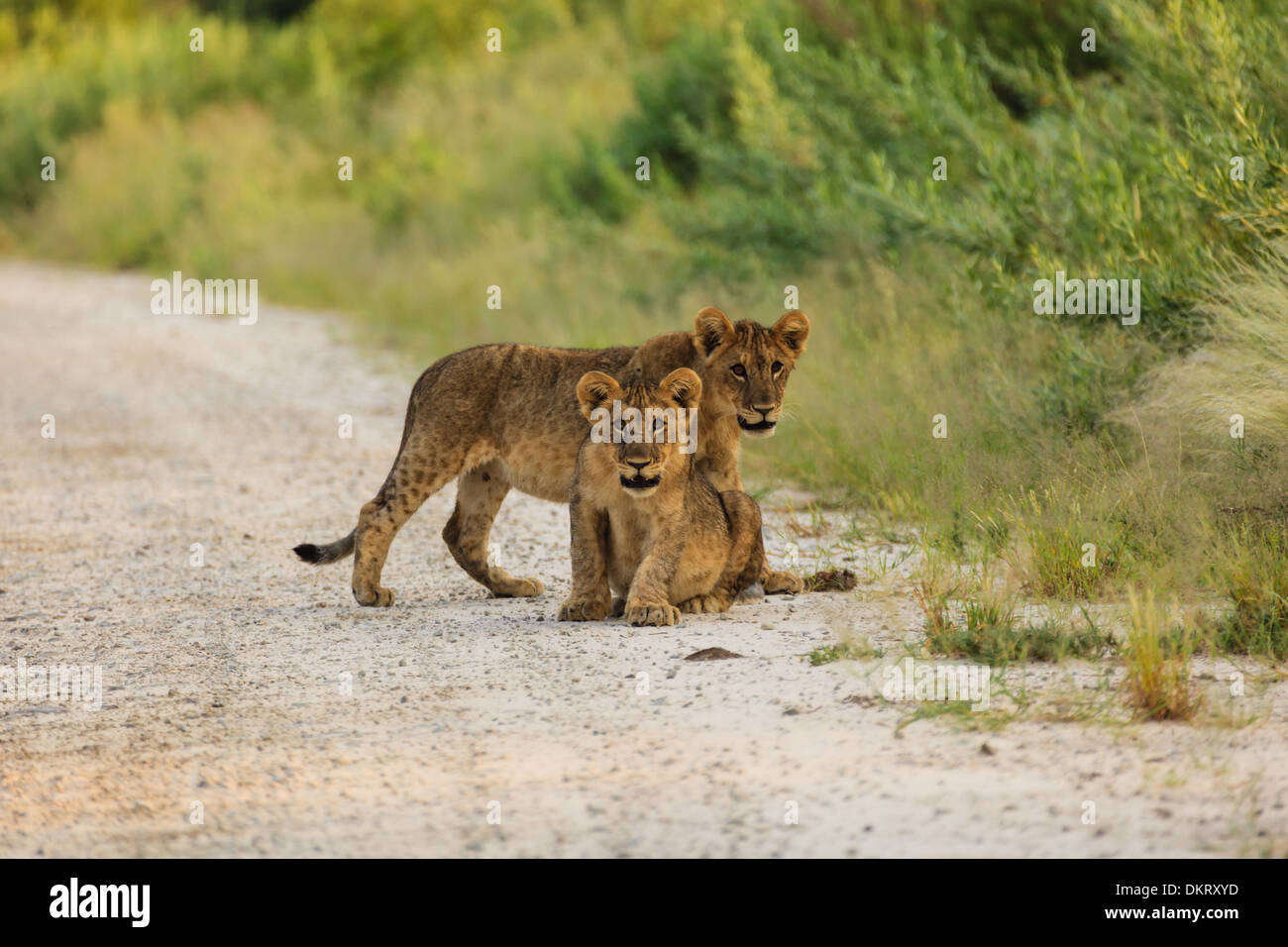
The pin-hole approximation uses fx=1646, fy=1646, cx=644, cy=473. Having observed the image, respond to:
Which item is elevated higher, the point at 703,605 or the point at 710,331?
the point at 710,331

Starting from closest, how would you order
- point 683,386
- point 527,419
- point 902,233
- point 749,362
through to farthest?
point 683,386
point 749,362
point 527,419
point 902,233

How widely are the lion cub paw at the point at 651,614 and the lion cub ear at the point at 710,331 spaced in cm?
117

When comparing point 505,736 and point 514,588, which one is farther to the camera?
point 514,588

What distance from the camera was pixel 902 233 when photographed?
1077 cm

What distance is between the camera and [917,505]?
7.55 metres

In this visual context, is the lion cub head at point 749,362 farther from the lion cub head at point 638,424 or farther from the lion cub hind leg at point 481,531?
the lion cub hind leg at point 481,531

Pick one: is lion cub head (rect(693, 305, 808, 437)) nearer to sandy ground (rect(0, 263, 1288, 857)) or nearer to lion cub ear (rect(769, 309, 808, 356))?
lion cub ear (rect(769, 309, 808, 356))

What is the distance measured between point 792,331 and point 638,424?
1.01 m

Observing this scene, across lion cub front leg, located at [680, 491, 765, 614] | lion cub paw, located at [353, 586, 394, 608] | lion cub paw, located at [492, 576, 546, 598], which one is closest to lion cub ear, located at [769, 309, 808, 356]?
lion cub front leg, located at [680, 491, 765, 614]

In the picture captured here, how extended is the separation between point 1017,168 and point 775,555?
3.60 meters

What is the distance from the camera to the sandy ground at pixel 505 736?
13.2 ft

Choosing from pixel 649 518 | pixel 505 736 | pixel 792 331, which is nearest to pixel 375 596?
pixel 649 518

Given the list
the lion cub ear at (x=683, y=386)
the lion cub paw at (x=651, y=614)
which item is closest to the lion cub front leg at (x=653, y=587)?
the lion cub paw at (x=651, y=614)

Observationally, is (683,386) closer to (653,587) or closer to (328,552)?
(653,587)
